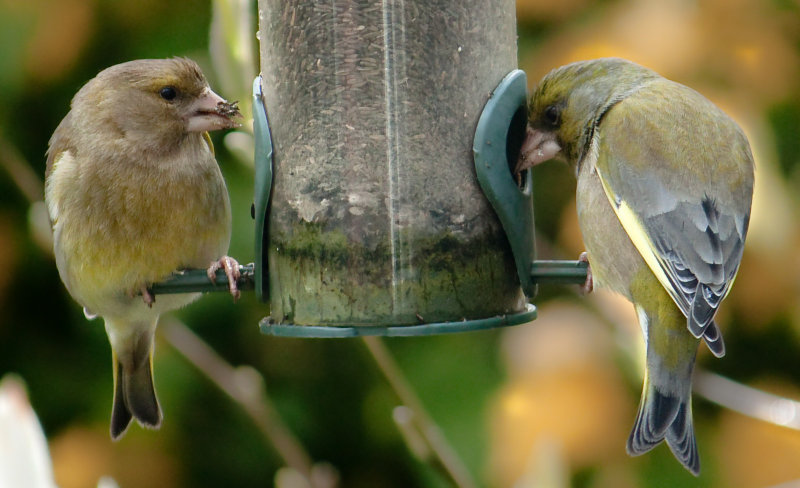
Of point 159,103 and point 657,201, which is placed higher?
point 159,103

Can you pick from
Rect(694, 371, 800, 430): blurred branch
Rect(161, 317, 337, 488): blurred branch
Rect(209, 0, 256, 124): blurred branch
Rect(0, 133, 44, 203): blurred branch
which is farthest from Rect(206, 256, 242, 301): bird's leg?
Rect(694, 371, 800, 430): blurred branch

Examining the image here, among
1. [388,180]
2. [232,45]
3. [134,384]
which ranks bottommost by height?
[134,384]

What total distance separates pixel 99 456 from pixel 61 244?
1.00 metres

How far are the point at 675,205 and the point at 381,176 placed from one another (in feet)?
2.80

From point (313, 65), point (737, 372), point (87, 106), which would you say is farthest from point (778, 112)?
point (87, 106)

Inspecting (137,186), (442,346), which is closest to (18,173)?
(137,186)

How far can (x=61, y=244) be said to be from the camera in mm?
3611

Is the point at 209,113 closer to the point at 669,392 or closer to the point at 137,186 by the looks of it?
the point at 137,186

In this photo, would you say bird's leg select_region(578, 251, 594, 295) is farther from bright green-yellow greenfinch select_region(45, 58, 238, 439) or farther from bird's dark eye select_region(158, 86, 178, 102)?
bird's dark eye select_region(158, 86, 178, 102)

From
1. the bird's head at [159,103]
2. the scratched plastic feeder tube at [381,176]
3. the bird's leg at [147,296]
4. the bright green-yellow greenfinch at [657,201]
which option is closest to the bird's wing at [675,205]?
the bright green-yellow greenfinch at [657,201]

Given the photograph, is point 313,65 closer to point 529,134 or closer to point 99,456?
point 529,134

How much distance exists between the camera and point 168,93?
11.7 ft

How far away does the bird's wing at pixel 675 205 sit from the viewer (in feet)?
9.99

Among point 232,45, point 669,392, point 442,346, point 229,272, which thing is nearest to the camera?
point 232,45
